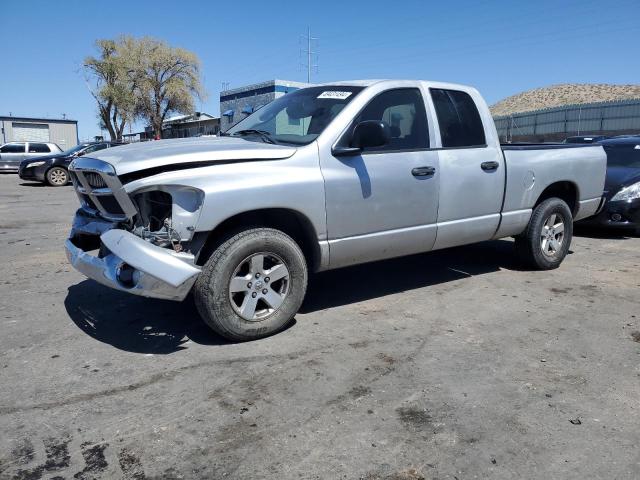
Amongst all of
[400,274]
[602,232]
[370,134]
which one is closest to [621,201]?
[602,232]

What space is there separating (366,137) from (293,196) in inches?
29.3

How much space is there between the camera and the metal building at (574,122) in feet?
113

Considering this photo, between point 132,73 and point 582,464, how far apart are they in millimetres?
51913

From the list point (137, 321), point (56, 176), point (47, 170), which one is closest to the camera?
point (137, 321)

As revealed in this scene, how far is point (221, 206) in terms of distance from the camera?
141 inches

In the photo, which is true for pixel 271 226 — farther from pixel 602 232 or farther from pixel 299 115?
pixel 602 232

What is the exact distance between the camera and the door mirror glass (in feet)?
13.4

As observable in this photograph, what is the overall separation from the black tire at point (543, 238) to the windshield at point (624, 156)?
Result: 142 inches

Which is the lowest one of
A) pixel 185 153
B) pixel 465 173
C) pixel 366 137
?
pixel 465 173

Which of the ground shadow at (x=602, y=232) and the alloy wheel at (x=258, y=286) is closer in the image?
the alloy wheel at (x=258, y=286)

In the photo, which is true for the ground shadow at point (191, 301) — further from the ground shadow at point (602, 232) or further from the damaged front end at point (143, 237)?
the ground shadow at point (602, 232)

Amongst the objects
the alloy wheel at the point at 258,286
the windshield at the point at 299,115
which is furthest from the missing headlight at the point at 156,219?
the windshield at the point at 299,115

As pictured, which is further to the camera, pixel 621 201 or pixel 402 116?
pixel 621 201

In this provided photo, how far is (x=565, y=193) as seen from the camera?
6.39 m
